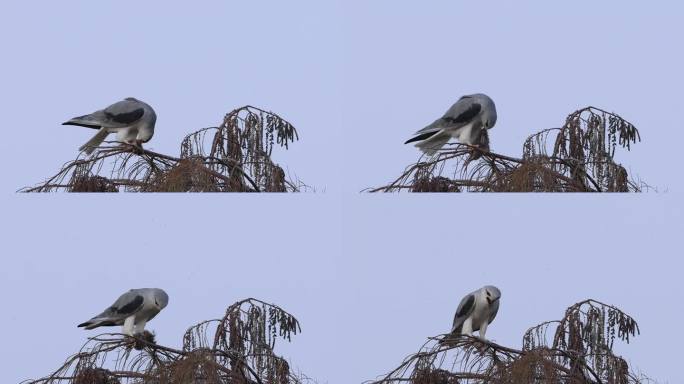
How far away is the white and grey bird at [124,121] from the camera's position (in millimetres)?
15367

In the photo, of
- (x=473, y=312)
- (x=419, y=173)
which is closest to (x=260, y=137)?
(x=419, y=173)

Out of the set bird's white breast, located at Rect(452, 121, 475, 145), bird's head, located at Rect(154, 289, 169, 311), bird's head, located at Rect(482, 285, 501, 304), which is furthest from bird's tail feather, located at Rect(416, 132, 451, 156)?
bird's head, located at Rect(154, 289, 169, 311)

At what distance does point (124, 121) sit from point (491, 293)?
3988mm

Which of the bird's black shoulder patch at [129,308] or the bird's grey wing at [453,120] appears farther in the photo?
the bird's grey wing at [453,120]

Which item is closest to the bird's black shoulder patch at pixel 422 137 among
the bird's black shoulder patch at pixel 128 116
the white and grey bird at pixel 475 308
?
the white and grey bird at pixel 475 308

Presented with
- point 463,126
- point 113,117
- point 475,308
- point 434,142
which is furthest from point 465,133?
point 113,117

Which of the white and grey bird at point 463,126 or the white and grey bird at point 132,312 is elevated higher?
the white and grey bird at point 463,126

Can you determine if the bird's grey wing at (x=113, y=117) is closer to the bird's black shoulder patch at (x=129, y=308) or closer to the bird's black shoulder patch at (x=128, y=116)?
the bird's black shoulder patch at (x=128, y=116)

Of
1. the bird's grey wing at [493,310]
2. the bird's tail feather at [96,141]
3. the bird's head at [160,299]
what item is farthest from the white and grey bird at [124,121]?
the bird's grey wing at [493,310]

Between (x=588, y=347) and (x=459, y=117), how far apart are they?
323 centimetres

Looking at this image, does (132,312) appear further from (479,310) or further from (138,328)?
(479,310)

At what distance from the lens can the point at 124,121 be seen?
15422mm

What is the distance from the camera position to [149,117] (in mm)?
15359

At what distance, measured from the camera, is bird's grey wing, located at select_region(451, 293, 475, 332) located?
14070 mm
